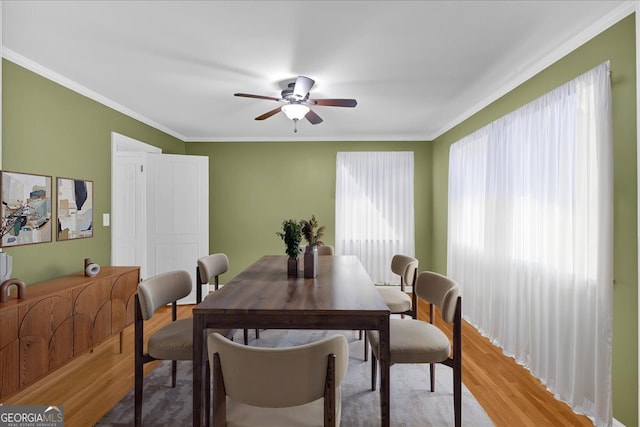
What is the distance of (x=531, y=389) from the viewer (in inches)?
99.7

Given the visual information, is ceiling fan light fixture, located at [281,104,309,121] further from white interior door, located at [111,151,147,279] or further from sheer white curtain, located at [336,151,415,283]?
sheer white curtain, located at [336,151,415,283]

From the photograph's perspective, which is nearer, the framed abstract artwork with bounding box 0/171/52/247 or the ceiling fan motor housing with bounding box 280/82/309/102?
the framed abstract artwork with bounding box 0/171/52/247

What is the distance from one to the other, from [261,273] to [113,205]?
2.34 meters

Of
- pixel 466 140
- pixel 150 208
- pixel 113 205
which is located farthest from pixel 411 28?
pixel 150 208

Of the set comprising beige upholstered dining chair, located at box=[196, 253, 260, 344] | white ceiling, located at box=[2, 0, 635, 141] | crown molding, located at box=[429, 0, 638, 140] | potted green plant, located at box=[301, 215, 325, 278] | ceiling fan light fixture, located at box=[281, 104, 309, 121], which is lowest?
beige upholstered dining chair, located at box=[196, 253, 260, 344]

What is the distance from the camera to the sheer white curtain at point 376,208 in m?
5.44

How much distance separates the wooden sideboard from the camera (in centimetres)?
207

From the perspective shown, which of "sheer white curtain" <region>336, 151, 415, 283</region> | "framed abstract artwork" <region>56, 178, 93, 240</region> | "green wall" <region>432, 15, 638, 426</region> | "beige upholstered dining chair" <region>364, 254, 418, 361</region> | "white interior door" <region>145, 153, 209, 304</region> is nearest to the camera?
"green wall" <region>432, 15, 638, 426</region>

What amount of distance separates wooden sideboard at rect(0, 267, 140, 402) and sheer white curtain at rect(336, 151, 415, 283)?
10.7 feet

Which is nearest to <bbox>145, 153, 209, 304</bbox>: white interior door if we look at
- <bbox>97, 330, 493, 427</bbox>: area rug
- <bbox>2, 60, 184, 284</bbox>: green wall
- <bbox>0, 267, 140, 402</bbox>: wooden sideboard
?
<bbox>2, 60, 184, 284</bbox>: green wall

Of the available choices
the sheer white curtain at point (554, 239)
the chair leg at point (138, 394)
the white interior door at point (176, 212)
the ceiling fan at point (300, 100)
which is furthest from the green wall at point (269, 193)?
the chair leg at point (138, 394)

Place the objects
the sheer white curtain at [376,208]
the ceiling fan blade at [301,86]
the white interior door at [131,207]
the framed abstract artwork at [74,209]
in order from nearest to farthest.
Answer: the ceiling fan blade at [301,86], the framed abstract artwork at [74,209], the white interior door at [131,207], the sheer white curtain at [376,208]

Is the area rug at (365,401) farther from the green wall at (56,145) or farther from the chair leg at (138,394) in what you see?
the green wall at (56,145)

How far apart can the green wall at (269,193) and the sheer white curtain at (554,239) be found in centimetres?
220
